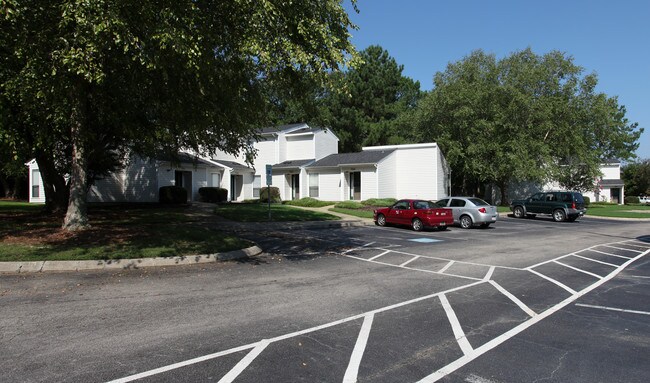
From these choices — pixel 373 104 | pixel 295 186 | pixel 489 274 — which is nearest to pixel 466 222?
pixel 489 274

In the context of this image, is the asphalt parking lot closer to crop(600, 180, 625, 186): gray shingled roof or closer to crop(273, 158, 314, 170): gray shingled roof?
crop(273, 158, 314, 170): gray shingled roof

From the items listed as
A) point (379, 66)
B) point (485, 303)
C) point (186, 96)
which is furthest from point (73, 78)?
point (379, 66)

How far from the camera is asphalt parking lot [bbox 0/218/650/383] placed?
448 cm

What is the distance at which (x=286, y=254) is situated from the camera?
1251 centimetres

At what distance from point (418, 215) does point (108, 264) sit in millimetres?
13630

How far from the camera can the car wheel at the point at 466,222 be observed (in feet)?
72.0

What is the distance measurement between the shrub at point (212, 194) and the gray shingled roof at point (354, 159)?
7.25m

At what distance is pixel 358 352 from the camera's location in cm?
496

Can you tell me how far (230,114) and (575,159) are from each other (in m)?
36.4

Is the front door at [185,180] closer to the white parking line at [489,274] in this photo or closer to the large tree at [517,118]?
the large tree at [517,118]

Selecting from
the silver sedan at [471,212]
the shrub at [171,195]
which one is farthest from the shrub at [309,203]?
the silver sedan at [471,212]

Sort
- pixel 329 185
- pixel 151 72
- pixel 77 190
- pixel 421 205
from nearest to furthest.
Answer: pixel 151 72, pixel 77 190, pixel 421 205, pixel 329 185

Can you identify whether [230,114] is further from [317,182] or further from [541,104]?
[541,104]

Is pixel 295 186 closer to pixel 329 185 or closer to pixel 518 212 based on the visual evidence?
pixel 329 185
